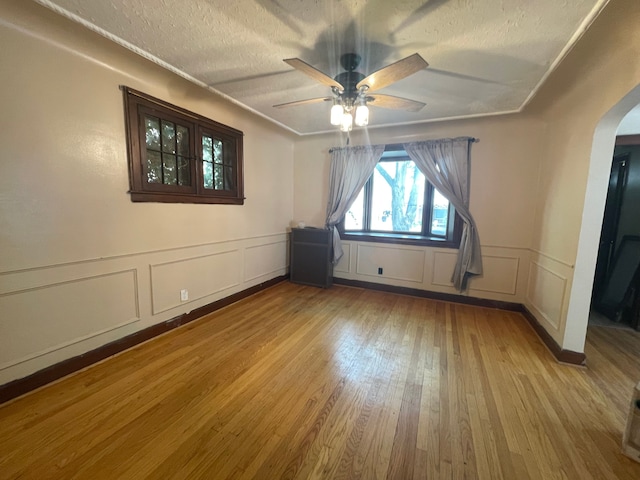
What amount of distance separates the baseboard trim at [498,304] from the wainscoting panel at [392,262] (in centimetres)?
18

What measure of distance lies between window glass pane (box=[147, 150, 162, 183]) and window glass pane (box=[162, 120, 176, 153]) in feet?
0.38

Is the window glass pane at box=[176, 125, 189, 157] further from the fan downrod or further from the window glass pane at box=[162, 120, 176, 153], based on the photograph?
the fan downrod

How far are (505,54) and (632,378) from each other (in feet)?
9.08

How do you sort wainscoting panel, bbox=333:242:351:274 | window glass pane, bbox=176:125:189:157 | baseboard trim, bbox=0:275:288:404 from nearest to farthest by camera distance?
1. baseboard trim, bbox=0:275:288:404
2. window glass pane, bbox=176:125:189:157
3. wainscoting panel, bbox=333:242:351:274

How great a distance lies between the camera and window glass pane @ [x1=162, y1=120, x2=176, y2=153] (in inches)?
102

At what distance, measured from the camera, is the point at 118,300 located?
2287 millimetres

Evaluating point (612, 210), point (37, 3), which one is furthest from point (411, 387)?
point (612, 210)

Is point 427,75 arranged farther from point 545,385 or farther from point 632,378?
point 632,378

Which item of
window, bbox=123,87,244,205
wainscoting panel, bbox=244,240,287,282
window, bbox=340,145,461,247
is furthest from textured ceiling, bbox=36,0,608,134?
wainscoting panel, bbox=244,240,287,282

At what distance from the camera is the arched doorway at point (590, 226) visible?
2.01 metres

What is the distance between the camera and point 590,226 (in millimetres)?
2115

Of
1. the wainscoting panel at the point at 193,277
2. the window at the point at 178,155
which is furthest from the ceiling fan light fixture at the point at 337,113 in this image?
the wainscoting panel at the point at 193,277

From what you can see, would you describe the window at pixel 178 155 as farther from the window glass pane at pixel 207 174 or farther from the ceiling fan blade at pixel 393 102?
the ceiling fan blade at pixel 393 102

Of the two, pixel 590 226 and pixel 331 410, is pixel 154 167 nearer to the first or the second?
pixel 331 410
